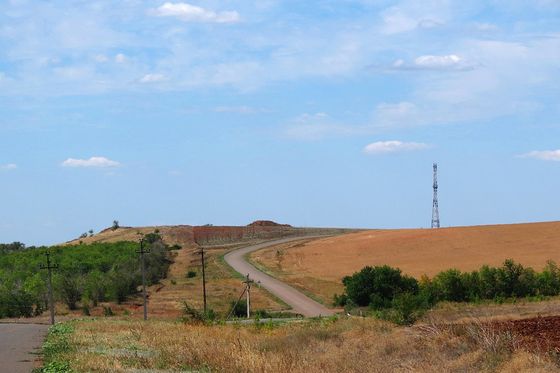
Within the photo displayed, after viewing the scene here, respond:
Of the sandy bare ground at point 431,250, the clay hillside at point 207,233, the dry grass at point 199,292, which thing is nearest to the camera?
the dry grass at point 199,292

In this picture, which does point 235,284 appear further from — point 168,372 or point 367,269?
point 168,372

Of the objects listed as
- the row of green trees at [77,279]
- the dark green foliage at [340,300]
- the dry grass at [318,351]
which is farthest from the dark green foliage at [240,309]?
the dry grass at [318,351]

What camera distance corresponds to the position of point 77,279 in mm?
84125

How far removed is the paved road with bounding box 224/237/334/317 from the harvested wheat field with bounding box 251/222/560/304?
1.54m

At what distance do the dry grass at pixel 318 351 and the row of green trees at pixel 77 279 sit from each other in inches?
1693

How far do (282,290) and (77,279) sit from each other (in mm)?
19310

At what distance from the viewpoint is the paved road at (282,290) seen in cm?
6588

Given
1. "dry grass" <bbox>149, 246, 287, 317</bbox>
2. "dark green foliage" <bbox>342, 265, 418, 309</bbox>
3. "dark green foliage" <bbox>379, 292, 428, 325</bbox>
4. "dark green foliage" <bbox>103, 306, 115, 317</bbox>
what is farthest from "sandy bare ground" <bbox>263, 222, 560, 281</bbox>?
"dark green foliage" <bbox>379, 292, 428, 325</bbox>

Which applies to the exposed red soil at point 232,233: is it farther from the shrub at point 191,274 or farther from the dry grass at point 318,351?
the dry grass at point 318,351

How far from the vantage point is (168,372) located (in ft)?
64.6

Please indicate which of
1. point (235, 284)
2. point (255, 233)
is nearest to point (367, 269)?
point (235, 284)

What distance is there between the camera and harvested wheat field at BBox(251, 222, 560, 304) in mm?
85312

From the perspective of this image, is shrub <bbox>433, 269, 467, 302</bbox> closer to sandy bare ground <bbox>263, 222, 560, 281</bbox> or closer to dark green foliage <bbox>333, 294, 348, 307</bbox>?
dark green foliage <bbox>333, 294, 348, 307</bbox>

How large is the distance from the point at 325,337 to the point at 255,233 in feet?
428
